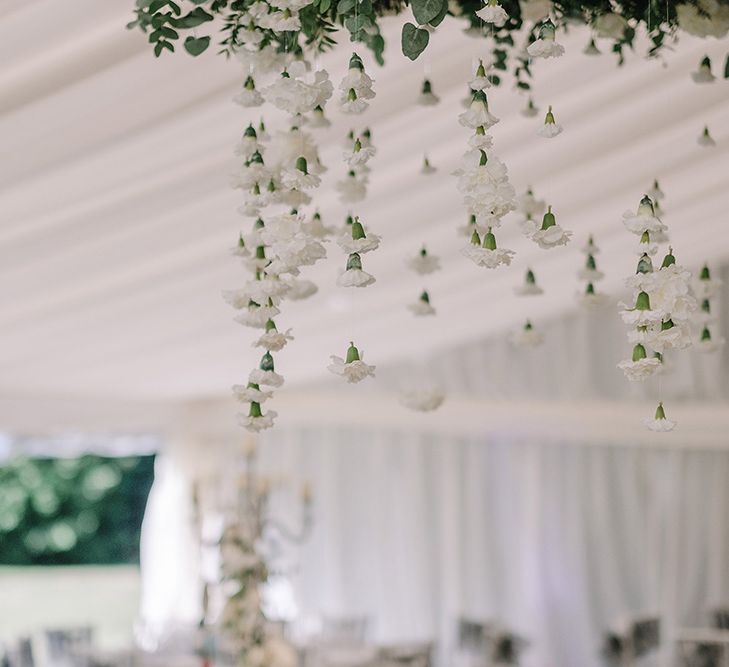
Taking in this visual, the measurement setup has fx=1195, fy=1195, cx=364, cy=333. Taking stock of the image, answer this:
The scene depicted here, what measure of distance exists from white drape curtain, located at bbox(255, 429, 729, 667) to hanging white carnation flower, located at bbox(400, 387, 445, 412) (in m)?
5.55

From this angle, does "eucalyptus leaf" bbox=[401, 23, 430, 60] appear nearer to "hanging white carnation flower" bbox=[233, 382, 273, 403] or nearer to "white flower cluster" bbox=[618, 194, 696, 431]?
"white flower cluster" bbox=[618, 194, 696, 431]

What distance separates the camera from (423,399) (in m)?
2.74

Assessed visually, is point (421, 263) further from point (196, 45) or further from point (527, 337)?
point (196, 45)

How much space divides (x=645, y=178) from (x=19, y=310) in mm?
2887

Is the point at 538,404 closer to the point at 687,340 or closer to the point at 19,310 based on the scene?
the point at 19,310

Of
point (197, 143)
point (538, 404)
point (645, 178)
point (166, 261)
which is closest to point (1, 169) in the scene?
point (197, 143)

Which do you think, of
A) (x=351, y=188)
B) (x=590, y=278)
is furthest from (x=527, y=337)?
(x=351, y=188)

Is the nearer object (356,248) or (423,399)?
(356,248)

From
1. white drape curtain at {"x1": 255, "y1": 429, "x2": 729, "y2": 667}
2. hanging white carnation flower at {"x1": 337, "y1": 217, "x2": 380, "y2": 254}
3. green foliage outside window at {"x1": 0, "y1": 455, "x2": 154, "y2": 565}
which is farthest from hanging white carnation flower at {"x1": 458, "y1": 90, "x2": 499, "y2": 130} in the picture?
green foliage outside window at {"x1": 0, "y1": 455, "x2": 154, "y2": 565}

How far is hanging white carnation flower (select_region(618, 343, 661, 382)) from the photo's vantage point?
6.68 ft

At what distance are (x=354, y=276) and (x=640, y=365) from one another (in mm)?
522

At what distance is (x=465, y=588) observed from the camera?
8.84 m

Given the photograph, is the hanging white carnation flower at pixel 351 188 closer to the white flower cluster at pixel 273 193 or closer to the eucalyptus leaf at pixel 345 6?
the white flower cluster at pixel 273 193

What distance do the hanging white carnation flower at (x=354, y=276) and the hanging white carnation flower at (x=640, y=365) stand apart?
47 centimetres
